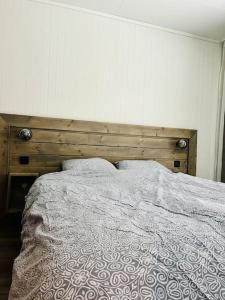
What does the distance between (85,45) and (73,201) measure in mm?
2030

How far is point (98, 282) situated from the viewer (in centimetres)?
56

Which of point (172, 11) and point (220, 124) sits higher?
point (172, 11)

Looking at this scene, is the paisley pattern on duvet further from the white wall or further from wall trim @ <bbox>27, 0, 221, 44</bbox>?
wall trim @ <bbox>27, 0, 221, 44</bbox>

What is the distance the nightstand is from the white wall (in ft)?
2.24

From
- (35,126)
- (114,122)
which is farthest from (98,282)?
(114,122)

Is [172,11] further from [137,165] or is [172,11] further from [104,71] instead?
[137,165]

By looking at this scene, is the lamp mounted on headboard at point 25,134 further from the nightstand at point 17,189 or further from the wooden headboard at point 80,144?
the nightstand at point 17,189

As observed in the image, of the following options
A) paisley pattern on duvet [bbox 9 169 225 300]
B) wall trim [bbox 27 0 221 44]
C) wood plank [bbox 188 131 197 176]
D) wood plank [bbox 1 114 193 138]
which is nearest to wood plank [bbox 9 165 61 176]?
wood plank [bbox 1 114 193 138]

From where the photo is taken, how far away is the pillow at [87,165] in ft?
7.58

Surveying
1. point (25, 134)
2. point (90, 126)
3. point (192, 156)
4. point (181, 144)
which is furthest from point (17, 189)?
point (192, 156)

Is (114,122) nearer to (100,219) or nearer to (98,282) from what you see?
(100,219)

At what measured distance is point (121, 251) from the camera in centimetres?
69

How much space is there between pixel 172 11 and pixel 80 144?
1.82m

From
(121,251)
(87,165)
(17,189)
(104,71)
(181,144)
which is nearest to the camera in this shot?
(121,251)
